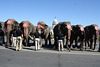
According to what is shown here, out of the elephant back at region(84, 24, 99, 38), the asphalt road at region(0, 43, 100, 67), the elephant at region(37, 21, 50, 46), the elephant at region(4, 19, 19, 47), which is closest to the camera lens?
the asphalt road at region(0, 43, 100, 67)

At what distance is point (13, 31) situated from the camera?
11.5 meters

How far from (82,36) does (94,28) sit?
1267mm

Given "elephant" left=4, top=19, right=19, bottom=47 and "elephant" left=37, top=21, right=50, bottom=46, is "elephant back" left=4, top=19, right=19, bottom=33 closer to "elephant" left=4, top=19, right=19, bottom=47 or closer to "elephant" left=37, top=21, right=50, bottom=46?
"elephant" left=4, top=19, right=19, bottom=47

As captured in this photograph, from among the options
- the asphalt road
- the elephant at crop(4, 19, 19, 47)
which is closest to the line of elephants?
the elephant at crop(4, 19, 19, 47)

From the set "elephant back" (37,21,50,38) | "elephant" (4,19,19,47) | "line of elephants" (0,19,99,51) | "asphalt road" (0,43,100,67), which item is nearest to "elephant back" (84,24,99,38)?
"line of elephants" (0,19,99,51)

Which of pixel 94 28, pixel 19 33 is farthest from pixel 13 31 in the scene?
pixel 94 28

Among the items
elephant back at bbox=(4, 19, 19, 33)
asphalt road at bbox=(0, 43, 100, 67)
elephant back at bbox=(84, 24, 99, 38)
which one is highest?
elephant back at bbox=(4, 19, 19, 33)

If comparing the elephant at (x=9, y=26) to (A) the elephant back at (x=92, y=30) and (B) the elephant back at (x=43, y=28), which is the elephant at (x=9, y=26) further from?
(A) the elephant back at (x=92, y=30)

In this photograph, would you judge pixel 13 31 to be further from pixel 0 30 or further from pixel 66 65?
pixel 66 65

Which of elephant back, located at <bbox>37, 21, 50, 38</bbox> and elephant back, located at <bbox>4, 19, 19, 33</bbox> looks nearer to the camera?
elephant back, located at <bbox>4, 19, 19, 33</bbox>

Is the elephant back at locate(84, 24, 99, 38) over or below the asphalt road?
over

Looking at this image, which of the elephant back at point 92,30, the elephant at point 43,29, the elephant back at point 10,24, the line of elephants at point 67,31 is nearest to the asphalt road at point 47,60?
the line of elephants at point 67,31

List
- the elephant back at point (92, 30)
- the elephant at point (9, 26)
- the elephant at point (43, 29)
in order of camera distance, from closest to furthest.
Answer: the elephant back at point (92, 30)
the elephant at point (9, 26)
the elephant at point (43, 29)

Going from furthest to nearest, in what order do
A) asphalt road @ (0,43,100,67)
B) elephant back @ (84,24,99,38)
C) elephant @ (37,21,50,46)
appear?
elephant @ (37,21,50,46)
elephant back @ (84,24,99,38)
asphalt road @ (0,43,100,67)
